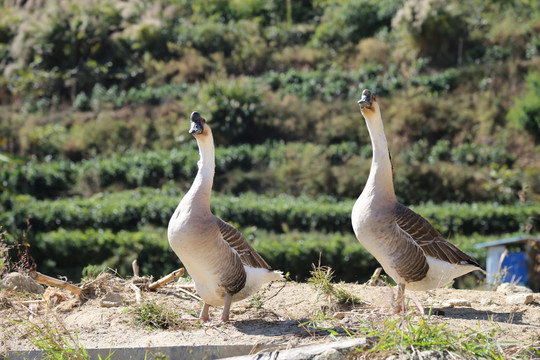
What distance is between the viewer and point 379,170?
595cm

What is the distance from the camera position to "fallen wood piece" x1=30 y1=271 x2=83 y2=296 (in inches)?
244

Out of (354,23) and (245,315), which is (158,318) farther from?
(354,23)

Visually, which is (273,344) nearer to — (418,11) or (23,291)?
(23,291)

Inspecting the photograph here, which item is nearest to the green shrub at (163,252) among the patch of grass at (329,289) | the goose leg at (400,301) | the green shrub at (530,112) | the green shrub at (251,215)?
the green shrub at (251,215)

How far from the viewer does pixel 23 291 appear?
6871 millimetres

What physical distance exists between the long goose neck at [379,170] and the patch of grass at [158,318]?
201 centimetres

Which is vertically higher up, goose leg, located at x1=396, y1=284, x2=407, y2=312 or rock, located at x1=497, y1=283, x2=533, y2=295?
goose leg, located at x1=396, y1=284, x2=407, y2=312

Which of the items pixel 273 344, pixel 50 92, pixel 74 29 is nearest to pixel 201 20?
pixel 74 29

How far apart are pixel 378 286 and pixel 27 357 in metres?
3.76

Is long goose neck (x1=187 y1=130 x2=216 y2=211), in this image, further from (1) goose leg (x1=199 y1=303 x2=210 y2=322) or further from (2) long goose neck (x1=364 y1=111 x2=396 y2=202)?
(2) long goose neck (x1=364 y1=111 x2=396 y2=202)

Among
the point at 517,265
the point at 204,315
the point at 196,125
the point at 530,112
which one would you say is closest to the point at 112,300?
the point at 204,315

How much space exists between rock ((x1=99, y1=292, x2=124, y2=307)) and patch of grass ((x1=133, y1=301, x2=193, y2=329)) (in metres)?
0.70

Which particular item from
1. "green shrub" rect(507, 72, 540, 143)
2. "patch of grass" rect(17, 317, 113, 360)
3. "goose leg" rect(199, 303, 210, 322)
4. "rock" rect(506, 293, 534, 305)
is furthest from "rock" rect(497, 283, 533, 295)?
"green shrub" rect(507, 72, 540, 143)

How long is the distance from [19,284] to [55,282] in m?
0.72
